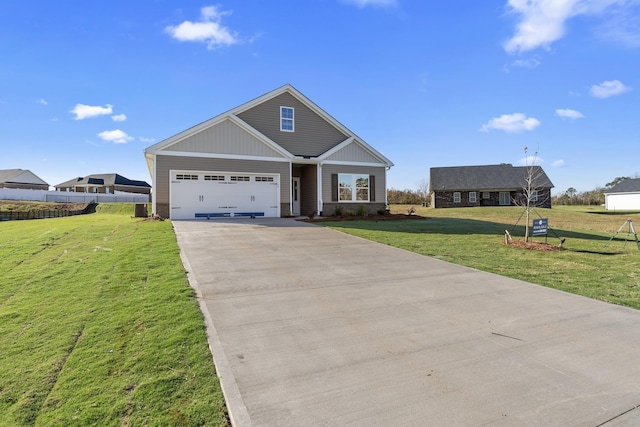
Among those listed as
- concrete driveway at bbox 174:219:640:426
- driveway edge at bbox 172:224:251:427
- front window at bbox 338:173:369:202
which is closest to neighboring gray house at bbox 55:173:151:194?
front window at bbox 338:173:369:202

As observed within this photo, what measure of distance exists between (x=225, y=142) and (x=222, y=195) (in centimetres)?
273

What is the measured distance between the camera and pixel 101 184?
62.0 m

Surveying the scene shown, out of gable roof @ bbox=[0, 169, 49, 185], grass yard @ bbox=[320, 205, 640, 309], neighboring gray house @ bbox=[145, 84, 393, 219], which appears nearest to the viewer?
grass yard @ bbox=[320, 205, 640, 309]

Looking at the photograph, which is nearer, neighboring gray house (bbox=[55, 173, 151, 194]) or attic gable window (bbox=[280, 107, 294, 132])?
attic gable window (bbox=[280, 107, 294, 132])

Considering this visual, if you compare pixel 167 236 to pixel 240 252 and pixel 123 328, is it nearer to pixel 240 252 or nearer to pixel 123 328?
pixel 240 252

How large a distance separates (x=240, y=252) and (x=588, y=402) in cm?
761

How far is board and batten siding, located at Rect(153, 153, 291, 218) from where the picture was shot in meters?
16.7

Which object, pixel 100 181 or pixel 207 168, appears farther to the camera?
pixel 100 181

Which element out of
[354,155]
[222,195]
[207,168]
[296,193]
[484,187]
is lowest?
[222,195]

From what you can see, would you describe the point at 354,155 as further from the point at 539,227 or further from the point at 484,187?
the point at 484,187

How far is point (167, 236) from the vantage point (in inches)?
454

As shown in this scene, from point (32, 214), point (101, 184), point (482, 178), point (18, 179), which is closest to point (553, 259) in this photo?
point (32, 214)

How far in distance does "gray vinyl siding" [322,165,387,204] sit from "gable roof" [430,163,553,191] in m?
25.7

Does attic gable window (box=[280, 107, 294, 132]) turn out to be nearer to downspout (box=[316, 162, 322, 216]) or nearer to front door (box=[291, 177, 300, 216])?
downspout (box=[316, 162, 322, 216])
